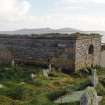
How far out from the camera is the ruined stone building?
27.8 m

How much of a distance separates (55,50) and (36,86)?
316 inches

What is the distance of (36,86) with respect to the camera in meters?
20.9

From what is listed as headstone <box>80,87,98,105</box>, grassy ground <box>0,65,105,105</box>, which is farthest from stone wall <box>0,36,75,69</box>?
headstone <box>80,87,98,105</box>

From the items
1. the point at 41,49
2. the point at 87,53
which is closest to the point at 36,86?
the point at 41,49

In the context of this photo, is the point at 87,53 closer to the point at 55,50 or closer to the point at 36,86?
the point at 55,50

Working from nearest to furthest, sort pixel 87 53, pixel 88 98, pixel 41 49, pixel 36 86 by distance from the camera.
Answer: pixel 88 98 < pixel 36 86 < pixel 41 49 < pixel 87 53

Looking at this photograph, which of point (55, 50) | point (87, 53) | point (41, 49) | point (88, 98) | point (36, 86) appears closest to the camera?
point (88, 98)

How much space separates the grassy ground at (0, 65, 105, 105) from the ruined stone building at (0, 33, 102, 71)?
1313mm

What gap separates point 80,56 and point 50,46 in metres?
2.80

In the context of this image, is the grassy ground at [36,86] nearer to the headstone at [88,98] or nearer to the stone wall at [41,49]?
the stone wall at [41,49]

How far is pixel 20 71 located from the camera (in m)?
24.7

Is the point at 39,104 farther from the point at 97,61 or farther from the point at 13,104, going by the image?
the point at 97,61

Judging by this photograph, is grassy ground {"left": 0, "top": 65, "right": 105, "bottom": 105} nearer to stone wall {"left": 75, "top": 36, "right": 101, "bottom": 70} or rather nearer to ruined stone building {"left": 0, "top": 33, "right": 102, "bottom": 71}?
stone wall {"left": 75, "top": 36, "right": 101, "bottom": 70}

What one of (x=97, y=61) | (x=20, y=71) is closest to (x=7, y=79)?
(x=20, y=71)
